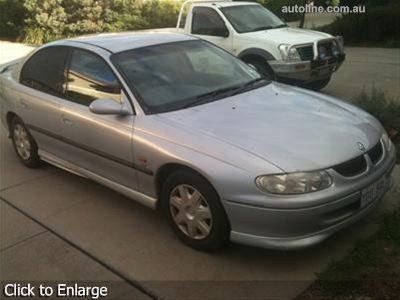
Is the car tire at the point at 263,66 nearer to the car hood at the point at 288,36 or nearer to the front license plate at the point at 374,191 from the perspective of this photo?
the car hood at the point at 288,36

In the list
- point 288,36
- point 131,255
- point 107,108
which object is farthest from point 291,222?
point 288,36

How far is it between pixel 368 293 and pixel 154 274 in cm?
143

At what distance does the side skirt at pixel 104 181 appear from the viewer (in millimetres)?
4176

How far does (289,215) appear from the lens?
10.9 ft

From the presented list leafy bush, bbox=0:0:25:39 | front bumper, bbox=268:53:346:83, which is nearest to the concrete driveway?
front bumper, bbox=268:53:346:83

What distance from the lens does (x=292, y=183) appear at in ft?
10.9

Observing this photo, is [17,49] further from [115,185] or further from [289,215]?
[289,215]

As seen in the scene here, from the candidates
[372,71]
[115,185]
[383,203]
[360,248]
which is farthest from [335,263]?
[372,71]

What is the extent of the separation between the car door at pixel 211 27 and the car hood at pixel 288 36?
43 centimetres

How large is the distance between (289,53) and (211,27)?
1784 mm

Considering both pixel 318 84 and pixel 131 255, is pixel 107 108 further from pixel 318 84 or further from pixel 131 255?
pixel 318 84

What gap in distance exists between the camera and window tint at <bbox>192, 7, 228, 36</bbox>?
8.91m

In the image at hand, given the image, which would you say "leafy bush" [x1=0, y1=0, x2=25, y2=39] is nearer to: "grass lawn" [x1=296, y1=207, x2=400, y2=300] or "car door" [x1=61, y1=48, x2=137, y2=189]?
"car door" [x1=61, y1=48, x2=137, y2=189]

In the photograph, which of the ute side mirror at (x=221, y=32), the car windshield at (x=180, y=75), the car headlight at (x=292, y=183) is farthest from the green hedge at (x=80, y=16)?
the car headlight at (x=292, y=183)
